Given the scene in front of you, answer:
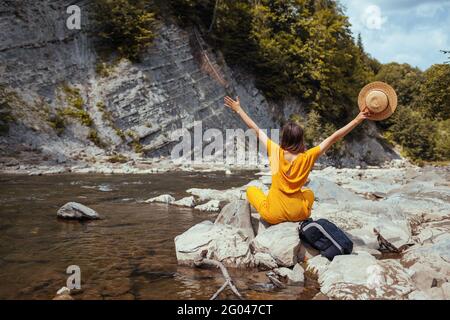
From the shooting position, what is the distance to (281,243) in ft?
15.4

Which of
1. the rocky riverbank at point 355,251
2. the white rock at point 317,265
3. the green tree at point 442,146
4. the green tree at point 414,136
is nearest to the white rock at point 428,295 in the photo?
the rocky riverbank at point 355,251

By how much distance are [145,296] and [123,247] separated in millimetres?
1734

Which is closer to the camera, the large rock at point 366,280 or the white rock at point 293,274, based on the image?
the large rock at point 366,280

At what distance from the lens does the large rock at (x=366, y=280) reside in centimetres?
361

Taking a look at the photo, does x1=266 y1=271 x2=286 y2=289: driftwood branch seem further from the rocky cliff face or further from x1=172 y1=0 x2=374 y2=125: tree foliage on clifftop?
x1=172 y1=0 x2=374 y2=125: tree foliage on clifftop

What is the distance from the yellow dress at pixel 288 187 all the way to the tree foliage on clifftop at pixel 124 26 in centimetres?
2255

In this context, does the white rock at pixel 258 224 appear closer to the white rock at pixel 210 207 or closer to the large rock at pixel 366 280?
the large rock at pixel 366 280

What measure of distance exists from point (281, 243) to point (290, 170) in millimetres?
859

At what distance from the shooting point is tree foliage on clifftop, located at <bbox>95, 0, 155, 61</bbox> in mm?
25250

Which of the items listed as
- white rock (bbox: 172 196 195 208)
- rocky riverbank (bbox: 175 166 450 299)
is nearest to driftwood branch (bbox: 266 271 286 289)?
rocky riverbank (bbox: 175 166 450 299)

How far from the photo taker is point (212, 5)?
1281 inches

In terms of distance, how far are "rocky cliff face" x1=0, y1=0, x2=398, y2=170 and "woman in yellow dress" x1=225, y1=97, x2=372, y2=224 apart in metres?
15.4

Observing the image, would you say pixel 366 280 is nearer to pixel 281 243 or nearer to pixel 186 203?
pixel 281 243

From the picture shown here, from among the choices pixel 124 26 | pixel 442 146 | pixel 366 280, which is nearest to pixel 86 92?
pixel 124 26
